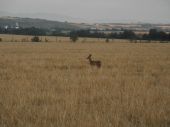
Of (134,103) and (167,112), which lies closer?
(167,112)

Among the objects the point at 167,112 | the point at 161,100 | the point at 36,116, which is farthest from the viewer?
the point at 161,100

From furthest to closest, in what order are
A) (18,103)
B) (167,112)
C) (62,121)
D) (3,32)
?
(3,32), (18,103), (167,112), (62,121)

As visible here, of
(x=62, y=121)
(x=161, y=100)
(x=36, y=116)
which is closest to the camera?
(x=62, y=121)

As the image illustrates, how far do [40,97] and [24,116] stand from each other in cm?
183

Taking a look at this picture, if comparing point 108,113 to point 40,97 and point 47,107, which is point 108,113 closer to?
point 47,107

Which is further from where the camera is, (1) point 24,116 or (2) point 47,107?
(2) point 47,107

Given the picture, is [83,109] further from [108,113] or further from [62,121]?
[62,121]

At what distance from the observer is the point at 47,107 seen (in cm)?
761

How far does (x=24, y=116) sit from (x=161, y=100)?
11.1 feet

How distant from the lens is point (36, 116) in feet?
22.8

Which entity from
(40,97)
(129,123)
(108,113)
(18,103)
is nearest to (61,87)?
(40,97)

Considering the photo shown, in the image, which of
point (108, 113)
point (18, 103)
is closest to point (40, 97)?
point (18, 103)

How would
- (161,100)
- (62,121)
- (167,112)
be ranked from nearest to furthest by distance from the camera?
1. (62,121)
2. (167,112)
3. (161,100)

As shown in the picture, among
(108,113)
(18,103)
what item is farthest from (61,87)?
(108,113)
